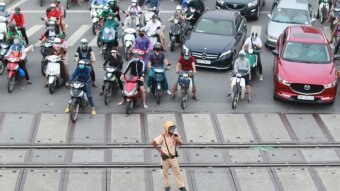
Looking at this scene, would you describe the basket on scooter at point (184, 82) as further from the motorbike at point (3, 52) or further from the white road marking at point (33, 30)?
the white road marking at point (33, 30)

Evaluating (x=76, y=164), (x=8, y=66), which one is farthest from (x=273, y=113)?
(x=8, y=66)

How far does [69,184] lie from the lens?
14.9 meters

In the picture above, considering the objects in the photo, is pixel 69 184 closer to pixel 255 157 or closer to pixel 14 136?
pixel 14 136

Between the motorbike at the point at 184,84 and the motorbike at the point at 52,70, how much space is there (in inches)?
152

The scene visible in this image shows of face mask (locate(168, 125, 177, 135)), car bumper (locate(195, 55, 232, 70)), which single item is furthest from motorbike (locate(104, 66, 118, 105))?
face mask (locate(168, 125, 177, 135))

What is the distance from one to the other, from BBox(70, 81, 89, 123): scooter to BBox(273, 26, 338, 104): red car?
18.9ft

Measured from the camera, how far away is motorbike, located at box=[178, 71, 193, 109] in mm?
19297

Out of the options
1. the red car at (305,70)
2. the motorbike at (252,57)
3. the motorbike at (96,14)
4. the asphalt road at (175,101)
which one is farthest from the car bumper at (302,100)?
the motorbike at (96,14)

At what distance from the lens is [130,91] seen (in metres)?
18.8

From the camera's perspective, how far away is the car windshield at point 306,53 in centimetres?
2039

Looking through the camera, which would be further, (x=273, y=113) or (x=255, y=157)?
(x=273, y=113)

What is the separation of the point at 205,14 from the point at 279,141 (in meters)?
8.66

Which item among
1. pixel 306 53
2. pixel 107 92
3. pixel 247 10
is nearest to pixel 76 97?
pixel 107 92

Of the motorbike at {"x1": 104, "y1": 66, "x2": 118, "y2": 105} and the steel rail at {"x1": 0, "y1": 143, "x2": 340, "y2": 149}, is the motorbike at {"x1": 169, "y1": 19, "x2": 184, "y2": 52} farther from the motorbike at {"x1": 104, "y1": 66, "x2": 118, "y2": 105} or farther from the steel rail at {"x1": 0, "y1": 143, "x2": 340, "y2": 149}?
the steel rail at {"x1": 0, "y1": 143, "x2": 340, "y2": 149}
